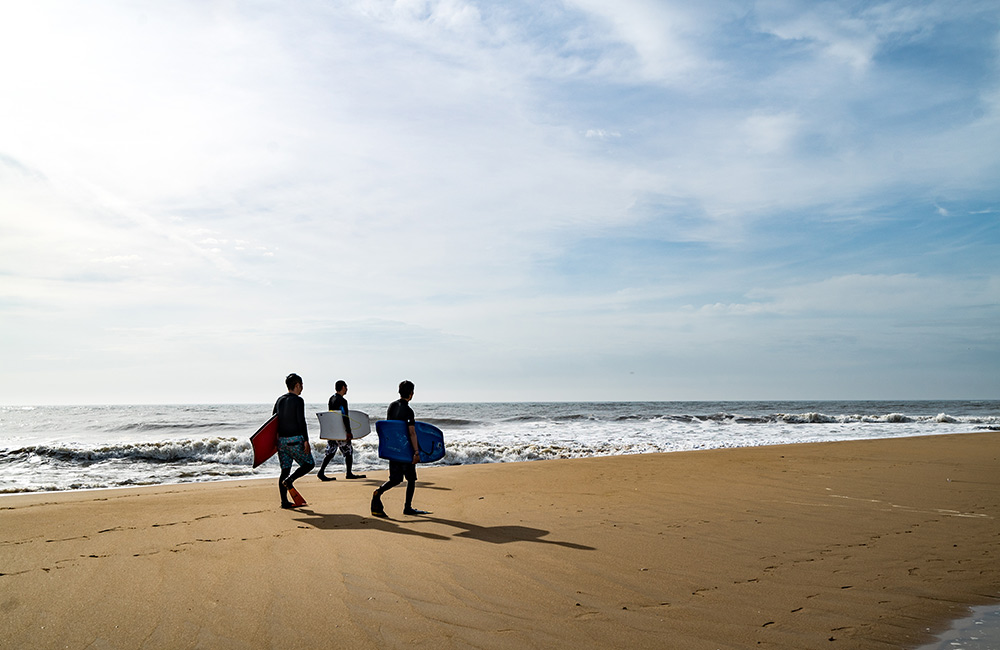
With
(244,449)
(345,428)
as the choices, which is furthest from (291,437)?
(244,449)

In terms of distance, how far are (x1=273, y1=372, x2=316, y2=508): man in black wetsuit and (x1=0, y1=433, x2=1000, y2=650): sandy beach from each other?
53 centimetres

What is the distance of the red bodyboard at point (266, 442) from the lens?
8547 mm

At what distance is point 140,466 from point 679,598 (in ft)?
53.8

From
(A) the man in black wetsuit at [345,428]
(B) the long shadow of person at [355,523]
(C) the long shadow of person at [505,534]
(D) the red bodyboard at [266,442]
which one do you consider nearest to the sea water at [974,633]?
(C) the long shadow of person at [505,534]

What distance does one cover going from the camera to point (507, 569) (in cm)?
533

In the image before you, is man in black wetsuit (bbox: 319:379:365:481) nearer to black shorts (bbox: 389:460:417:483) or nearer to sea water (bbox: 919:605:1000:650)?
black shorts (bbox: 389:460:417:483)

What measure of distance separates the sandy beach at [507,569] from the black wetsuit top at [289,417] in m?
1.15

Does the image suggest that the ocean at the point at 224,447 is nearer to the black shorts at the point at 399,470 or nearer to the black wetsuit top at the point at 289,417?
the black wetsuit top at the point at 289,417

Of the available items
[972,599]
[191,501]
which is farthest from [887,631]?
[191,501]

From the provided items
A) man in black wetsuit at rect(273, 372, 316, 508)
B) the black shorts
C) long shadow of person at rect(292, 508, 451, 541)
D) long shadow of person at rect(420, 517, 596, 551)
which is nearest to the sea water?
long shadow of person at rect(420, 517, 596, 551)

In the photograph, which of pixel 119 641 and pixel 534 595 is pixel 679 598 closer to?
pixel 534 595

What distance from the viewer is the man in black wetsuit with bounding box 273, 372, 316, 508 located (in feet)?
28.3

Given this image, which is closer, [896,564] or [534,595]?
[534,595]

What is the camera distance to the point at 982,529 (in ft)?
23.0
